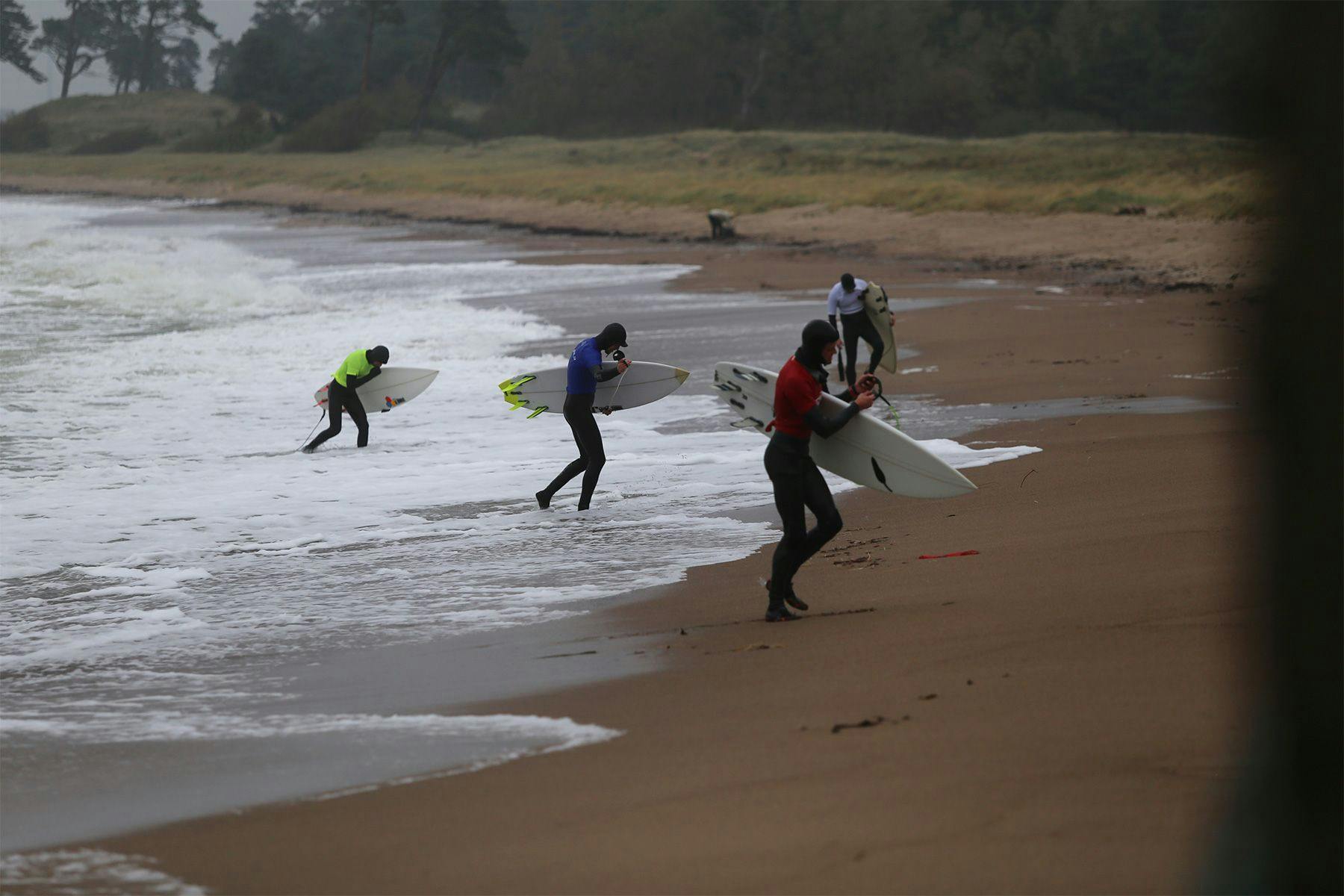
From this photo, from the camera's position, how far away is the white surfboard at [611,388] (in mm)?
11516

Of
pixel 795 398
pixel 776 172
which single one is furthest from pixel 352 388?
pixel 776 172

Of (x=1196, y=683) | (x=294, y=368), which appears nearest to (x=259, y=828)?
(x=1196, y=683)

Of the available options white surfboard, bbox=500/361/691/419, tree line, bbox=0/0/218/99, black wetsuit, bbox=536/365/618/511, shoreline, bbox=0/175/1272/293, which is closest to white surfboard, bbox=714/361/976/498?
black wetsuit, bbox=536/365/618/511

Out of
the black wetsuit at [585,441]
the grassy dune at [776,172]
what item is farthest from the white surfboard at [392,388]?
the grassy dune at [776,172]

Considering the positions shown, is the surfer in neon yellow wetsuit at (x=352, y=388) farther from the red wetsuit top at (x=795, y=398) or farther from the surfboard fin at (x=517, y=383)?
the red wetsuit top at (x=795, y=398)

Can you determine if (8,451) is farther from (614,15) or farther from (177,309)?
(614,15)

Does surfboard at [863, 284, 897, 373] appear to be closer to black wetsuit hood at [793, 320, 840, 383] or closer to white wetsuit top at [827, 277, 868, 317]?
white wetsuit top at [827, 277, 868, 317]

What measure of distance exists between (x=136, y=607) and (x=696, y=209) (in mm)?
37509

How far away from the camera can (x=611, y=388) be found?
37.6 ft

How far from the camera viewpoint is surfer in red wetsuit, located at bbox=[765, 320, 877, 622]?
→ 6809 millimetres

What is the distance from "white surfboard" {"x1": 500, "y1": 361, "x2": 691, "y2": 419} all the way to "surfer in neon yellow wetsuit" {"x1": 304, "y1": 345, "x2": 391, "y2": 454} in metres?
2.41

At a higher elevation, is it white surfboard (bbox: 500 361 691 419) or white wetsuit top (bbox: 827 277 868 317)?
white wetsuit top (bbox: 827 277 868 317)

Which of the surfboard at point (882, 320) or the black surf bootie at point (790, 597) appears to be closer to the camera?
the black surf bootie at point (790, 597)

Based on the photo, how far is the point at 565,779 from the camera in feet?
16.2
